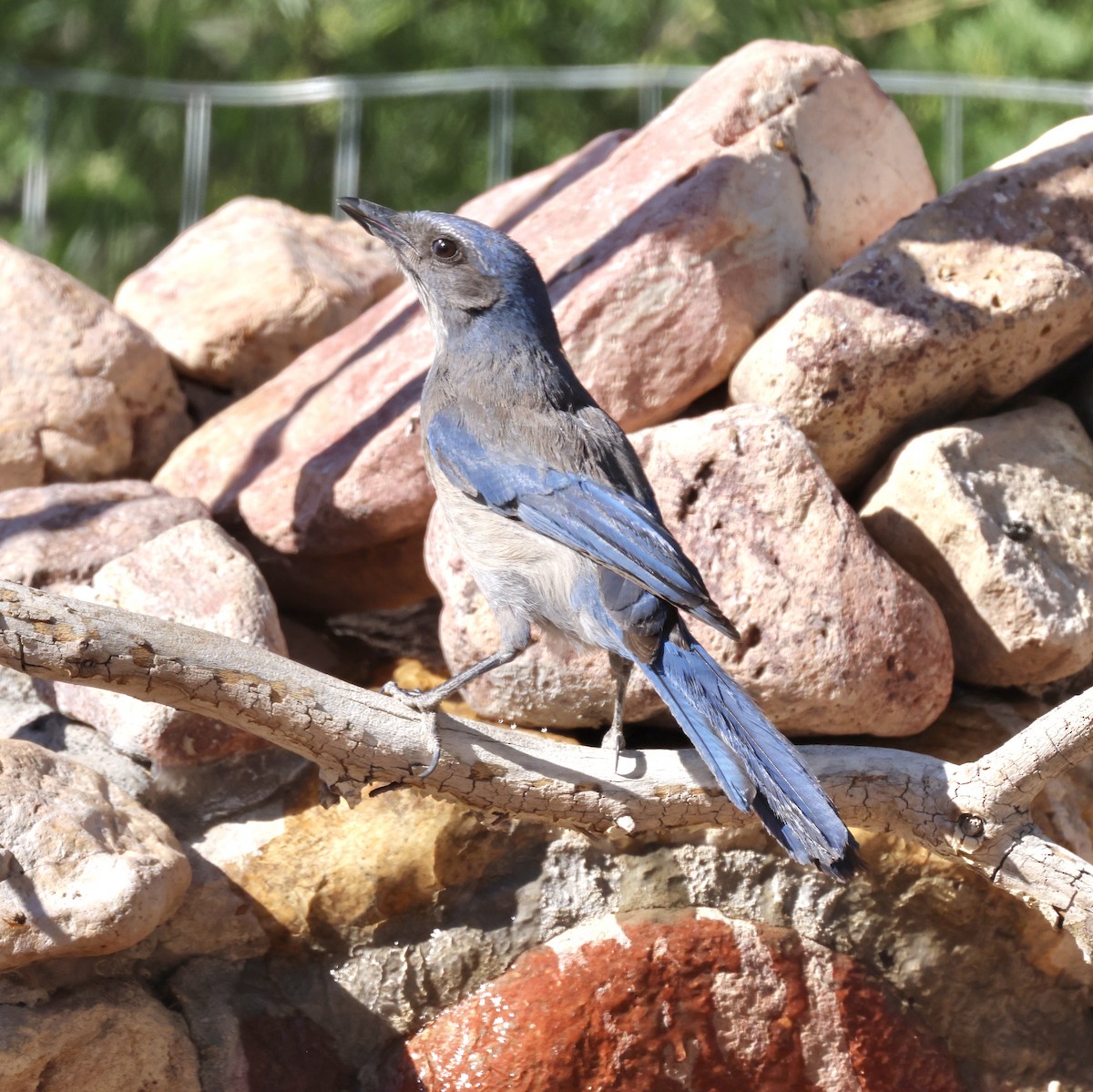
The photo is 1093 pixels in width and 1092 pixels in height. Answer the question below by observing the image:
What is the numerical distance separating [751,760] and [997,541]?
4.85 ft

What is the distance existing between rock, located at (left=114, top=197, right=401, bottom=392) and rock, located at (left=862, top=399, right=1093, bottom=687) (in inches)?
84.4

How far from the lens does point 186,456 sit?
4996mm

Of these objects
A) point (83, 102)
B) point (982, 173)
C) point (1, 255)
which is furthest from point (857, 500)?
point (83, 102)

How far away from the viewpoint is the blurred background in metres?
11.3

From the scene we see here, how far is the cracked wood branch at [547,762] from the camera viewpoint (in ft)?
9.39

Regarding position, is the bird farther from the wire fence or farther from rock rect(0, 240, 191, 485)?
the wire fence

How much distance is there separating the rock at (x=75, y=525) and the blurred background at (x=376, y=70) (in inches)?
271

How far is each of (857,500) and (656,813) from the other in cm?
159

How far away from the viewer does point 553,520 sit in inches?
136

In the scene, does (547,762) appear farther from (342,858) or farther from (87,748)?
(87,748)

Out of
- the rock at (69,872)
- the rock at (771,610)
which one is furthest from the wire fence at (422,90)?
the rock at (69,872)

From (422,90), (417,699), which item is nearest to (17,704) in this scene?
(417,699)

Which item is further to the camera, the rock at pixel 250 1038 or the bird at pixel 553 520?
the rock at pixel 250 1038

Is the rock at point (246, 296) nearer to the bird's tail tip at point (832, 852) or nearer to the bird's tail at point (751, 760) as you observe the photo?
the bird's tail at point (751, 760)
